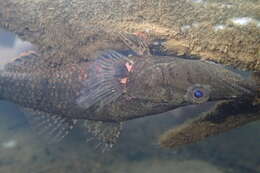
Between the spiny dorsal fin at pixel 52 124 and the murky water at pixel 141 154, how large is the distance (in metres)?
0.67

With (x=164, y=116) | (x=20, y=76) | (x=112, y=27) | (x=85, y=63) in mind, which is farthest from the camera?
(x=164, y=116)

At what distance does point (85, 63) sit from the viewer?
13.2 feet

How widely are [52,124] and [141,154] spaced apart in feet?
5.58

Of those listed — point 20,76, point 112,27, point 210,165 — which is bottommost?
point 210,165

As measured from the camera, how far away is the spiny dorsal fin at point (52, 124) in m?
4.35

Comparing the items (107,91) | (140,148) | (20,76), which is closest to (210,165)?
(140,148)

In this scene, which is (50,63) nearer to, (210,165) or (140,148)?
(140,148)

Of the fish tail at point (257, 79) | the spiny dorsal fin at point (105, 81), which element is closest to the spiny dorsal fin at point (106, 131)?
the spiny dorsal fin at point (105, 81)

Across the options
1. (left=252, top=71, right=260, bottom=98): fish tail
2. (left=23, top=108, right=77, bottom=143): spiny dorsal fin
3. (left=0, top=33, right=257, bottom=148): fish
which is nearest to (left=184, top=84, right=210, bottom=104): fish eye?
(left=0, top=33, right=257, bottom=148): fish

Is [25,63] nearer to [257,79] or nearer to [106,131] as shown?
[106,131]

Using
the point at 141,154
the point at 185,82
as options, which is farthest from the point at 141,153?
the point at 185,82

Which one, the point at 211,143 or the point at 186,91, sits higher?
the point at 186,91

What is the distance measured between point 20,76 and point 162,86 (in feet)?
8.00

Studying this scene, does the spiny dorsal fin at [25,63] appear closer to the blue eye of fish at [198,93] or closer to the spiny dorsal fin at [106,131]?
the spiny dorsal fin at [106,131]
